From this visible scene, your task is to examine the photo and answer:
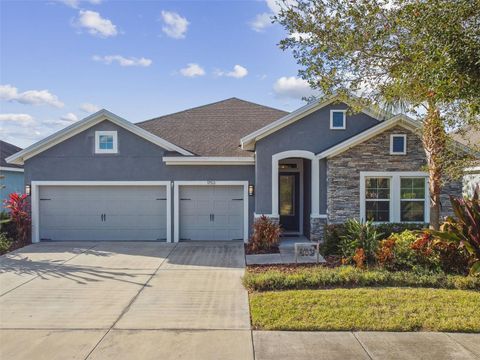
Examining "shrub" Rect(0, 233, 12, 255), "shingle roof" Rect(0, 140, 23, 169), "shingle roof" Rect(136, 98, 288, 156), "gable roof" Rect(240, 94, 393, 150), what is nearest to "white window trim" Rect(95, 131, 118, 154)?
"shingle roof" Rect(136, 98, 288, 156)

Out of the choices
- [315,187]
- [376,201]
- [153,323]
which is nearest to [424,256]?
[376,201]

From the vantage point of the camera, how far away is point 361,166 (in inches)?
471

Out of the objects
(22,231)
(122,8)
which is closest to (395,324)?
(122,8)

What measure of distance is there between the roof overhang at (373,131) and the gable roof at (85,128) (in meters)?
5.20

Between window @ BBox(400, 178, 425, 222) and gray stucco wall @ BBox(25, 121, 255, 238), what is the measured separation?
16.5ft

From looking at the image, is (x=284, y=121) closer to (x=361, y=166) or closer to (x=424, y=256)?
(x=361, y=166)

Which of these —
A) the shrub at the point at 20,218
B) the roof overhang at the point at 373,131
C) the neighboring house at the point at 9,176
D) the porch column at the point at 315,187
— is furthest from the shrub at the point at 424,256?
the neighboring house at the point at 9,176

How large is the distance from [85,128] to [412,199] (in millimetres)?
11547

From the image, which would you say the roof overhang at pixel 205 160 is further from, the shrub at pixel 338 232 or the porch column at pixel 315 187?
the shrub at pixel 338 232

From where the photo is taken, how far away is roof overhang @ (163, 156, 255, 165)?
13.0 m

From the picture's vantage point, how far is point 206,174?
43.9ft

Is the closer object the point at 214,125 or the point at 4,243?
the point at 4,243

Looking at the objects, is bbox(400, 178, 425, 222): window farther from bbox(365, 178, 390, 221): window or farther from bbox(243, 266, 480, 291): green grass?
bbox(243, 266, 480, 291): green grass

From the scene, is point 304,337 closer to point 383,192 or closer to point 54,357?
point 54,357
